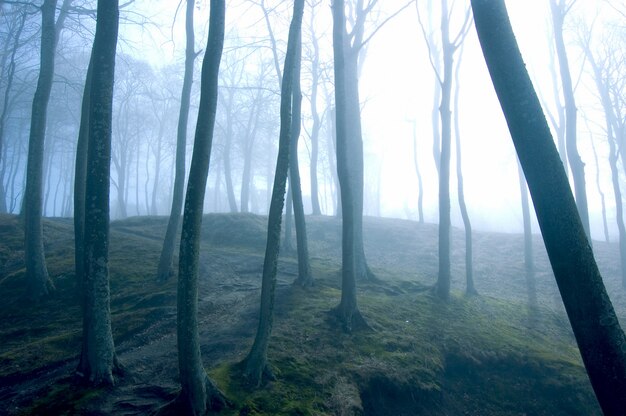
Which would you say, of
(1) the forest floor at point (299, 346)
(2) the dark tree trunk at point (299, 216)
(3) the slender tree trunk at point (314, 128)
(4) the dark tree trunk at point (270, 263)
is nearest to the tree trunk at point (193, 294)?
(1) the forest floor at point (299, 346)

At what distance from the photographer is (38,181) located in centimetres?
1073

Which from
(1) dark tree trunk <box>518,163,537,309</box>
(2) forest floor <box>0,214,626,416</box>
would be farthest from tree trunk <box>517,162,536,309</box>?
(2) forest floor <box>0,214,626,416</box>

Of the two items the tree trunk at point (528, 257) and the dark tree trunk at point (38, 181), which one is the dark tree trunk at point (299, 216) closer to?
the dark tree trunk at point (38, 181)

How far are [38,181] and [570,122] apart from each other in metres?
19.9

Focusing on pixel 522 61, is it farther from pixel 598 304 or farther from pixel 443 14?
pixel 443 14

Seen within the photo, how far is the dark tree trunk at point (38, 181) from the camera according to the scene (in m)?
10.1

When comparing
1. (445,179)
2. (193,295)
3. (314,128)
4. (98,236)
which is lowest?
(193,295)

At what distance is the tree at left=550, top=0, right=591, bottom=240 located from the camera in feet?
50.0

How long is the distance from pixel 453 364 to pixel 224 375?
5287 millimetres

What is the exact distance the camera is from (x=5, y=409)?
16.7ft

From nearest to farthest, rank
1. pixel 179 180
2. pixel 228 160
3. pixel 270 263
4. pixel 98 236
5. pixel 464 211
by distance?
pixel 98 236 → pixel 270 263 → pixel 179 180 → pixel 464 211 → pixel 228 160

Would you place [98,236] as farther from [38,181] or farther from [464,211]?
[464,211]

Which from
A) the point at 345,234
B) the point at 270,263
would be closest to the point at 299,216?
the point at 345,234

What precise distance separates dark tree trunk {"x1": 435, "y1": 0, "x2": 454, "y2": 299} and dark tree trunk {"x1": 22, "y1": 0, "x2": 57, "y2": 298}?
11.8m
